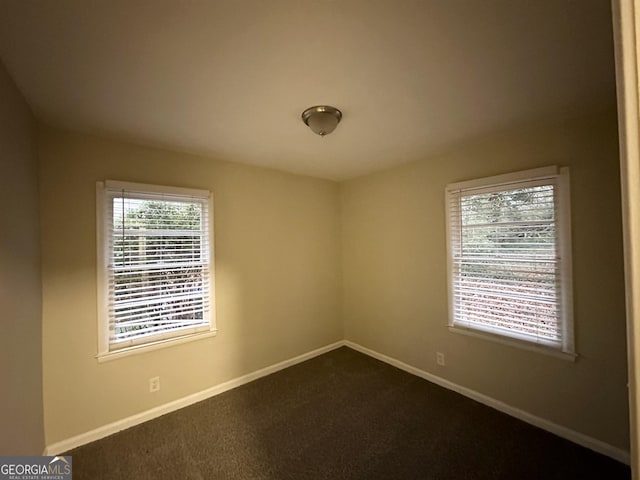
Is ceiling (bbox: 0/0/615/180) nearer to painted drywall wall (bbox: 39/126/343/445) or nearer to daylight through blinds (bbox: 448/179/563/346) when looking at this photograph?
painted drywall wall (bbox: 39/126/343/445)

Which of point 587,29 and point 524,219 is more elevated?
point 587,29

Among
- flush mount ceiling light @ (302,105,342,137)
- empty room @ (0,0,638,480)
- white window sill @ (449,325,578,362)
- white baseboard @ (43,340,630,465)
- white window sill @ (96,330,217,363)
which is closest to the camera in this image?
empty room @ (0,0,638,480)

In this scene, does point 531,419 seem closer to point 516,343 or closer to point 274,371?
point 516,343

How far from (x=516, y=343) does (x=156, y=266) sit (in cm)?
300

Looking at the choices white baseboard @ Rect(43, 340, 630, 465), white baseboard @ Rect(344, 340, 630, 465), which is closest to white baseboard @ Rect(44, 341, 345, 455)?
white baseboard @ Rect(43, 340, 630, 465)

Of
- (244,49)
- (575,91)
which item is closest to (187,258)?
(244,49)

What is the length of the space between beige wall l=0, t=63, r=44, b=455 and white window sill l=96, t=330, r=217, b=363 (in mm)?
366

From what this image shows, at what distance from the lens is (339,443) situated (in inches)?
79.5

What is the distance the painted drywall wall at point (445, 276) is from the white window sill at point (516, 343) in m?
0.04

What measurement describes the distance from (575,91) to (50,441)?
13.2 ft

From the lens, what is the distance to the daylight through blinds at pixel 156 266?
2203 mm

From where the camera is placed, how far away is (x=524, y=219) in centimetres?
218

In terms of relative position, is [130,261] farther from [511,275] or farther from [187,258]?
[511,275]

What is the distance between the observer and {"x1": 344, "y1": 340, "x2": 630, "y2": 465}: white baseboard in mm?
1838
